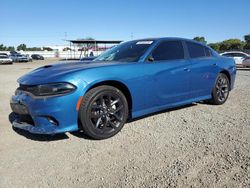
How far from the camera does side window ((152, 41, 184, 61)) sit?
4484mm

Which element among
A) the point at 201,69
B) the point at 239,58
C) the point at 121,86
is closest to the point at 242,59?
the point at 239,58

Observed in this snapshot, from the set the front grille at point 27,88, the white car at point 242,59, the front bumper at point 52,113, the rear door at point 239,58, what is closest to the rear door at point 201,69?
the front bumper at point 52,113

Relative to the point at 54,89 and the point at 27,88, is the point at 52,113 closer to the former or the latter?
the point at 54,89

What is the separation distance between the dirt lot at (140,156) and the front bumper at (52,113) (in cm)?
25

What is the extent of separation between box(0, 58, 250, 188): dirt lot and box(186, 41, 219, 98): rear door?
79 centimetres

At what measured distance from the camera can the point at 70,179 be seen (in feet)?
8.64

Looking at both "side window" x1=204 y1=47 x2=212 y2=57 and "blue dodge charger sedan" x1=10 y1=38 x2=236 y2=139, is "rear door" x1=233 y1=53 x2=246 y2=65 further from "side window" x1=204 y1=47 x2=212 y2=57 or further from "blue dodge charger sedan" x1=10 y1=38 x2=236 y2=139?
"blue dodge charger sedan" x1=10 y1=38 x2=236 y2=139

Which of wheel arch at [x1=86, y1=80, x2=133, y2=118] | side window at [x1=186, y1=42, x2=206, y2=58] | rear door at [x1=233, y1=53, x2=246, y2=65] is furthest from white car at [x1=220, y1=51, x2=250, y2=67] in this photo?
wheel arch at [x1=86, y1=80, x2=133, y2=118]

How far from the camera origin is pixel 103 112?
12.3 feet

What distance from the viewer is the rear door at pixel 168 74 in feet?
13.9

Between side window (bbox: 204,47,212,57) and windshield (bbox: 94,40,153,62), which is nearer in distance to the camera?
windshield (bbox: 94,40,153,62)

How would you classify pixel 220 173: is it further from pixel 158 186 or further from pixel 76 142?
pixel 76 142

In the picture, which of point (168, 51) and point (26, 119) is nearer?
Answer: point (26, 119)

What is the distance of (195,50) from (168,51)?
2.94 ft
